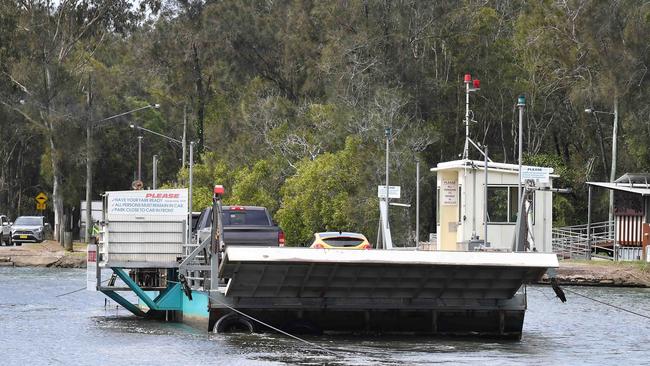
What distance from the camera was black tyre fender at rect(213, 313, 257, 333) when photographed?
27.7m

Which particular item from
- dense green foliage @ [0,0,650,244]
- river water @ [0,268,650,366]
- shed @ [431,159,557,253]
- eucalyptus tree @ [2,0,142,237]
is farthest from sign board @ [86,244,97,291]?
eucalyptus tree @ [2,0,142,237]

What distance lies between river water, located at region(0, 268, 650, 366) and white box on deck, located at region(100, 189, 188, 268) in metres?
1.62

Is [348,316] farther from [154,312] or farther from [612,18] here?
[612,18]

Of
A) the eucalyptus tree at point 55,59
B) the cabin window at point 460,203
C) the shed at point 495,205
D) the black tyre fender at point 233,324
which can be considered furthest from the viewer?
the eucalyptus tree at point 55,59

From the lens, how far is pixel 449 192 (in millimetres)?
50000

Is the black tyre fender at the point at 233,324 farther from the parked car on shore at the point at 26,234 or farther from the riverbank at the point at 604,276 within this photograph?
the parked car on shore at the point at 26,234

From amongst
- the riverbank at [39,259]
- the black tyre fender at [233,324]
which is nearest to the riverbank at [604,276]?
the riverbank at [39,259]

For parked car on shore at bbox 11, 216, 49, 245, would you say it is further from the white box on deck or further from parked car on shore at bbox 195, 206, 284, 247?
the white box on deck

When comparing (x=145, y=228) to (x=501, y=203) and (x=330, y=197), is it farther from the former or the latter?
(x=330, y=197)

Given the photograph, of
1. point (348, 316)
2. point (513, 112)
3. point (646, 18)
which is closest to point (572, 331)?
point (348, 316)

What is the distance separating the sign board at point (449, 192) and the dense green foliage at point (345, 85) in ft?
48.1

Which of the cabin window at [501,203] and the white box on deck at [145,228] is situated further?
the cabin window at [501,203]

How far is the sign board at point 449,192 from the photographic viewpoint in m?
49.7

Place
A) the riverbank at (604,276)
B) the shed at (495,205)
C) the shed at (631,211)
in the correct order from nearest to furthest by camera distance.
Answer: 1. the shed at (495,205)
2. the riverbank at (604,276)
3. the shed at (631,211)
